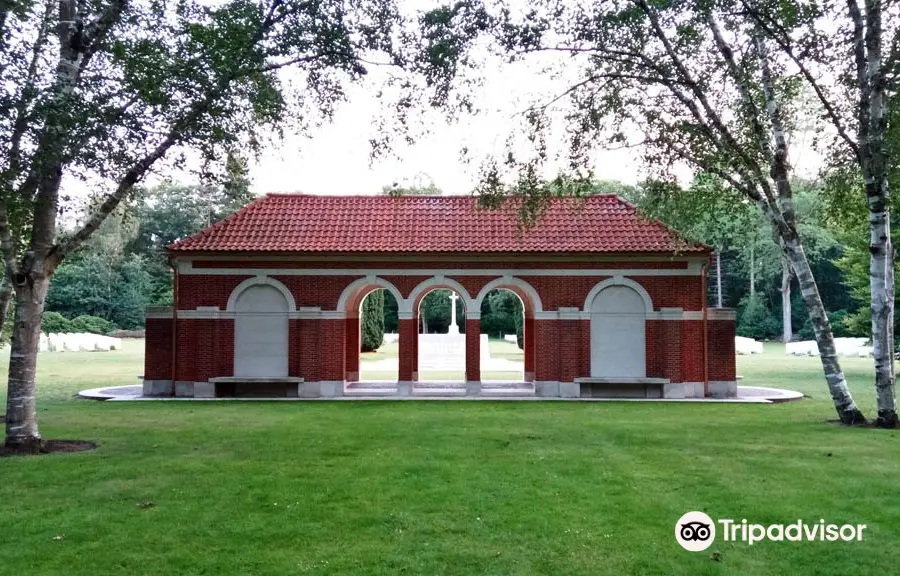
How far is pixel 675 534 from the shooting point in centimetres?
648

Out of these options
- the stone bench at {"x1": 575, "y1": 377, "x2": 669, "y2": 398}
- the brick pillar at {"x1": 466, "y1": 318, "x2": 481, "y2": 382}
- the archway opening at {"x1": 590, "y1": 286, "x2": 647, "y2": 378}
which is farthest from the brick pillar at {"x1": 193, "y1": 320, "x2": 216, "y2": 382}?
the archway opening at {"x1": 590, "y1": 286, "x2": 647, "y2": 378}

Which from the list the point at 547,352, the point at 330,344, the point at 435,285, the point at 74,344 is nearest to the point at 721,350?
the point at 547,352

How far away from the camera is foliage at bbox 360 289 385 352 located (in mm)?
38688

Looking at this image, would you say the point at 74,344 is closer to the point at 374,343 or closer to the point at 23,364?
the point at 374,343

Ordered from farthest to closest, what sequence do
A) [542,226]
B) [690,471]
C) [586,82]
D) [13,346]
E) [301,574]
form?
A: [542,226] → [586,82] → [13,346] → [690,471] → [301,574]

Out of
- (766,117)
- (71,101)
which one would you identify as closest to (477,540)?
(71,101)

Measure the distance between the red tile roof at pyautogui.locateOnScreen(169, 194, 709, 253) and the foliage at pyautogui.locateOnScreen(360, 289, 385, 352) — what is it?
17160 mm

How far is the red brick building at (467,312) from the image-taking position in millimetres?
18672

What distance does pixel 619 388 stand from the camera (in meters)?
18.8

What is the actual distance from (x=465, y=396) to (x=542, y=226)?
518cm

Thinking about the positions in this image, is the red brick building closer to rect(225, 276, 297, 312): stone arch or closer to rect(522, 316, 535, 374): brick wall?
rect(225, 276, 297, 312): stone arch

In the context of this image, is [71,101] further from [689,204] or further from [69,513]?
[689,204]

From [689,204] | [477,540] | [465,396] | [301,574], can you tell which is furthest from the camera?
[465,396]

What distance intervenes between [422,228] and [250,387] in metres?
6.30
